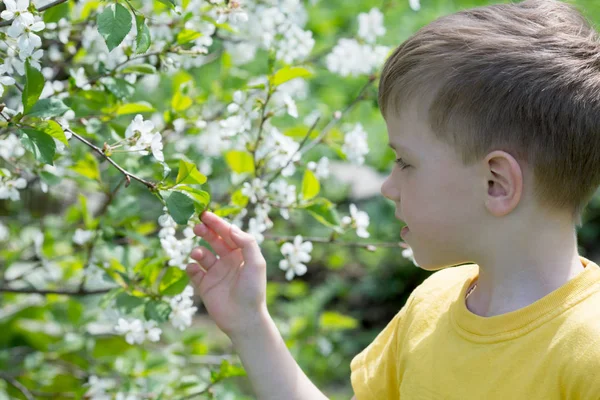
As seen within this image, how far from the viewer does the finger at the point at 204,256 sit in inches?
61.6

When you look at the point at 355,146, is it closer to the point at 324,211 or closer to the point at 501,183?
the point at 324,211

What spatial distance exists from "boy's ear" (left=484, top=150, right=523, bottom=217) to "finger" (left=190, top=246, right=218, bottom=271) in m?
0.58

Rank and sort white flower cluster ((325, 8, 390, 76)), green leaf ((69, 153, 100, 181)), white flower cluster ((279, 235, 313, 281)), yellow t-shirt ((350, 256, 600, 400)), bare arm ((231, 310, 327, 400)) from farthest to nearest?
white flower cluster ((325, 8, 390, 76)) < green leaf ((69, 153, 100, 181)) < white flower cluster ((279, 235, 313, 281)) < bare arm ((231, 310, 327, 400)) < yellow t-shirt ((350, 256, 600, 400))

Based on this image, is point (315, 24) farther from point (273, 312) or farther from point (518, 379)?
point (518, 379)

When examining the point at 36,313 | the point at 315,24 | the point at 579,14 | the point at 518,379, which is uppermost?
the point at 579,14

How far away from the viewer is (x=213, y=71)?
333 cm

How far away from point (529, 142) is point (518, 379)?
391 millimetres

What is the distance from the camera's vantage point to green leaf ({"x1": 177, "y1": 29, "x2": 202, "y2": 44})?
165cm

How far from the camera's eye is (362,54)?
2.15 meters

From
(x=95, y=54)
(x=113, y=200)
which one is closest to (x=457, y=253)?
(x=113, y=200)

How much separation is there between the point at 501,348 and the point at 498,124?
377mm

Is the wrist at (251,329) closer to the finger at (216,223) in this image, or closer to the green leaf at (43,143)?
the finger at (216,223)

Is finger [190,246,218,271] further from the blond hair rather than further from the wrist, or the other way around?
the blond hair

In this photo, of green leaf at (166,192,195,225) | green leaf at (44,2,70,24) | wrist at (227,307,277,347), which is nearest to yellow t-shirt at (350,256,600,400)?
wrist at (227,307,277,347)
